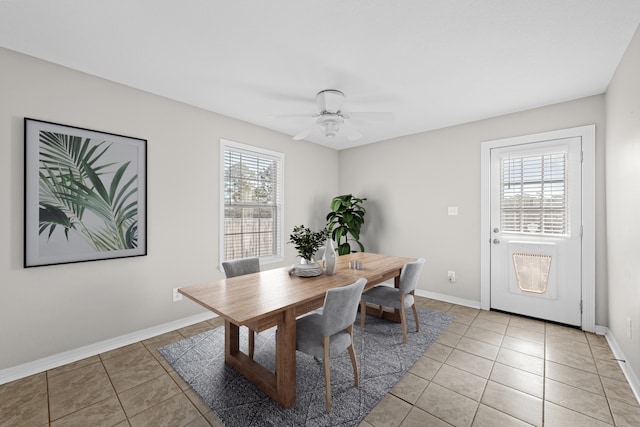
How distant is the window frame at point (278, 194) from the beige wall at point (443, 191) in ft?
5.00

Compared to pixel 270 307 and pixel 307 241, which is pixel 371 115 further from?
pixel 270 307

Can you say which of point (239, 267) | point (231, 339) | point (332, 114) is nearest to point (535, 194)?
point (332, 114)

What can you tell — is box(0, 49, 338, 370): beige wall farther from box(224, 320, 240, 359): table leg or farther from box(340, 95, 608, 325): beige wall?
box(340, 95, 608, 325): beige wall

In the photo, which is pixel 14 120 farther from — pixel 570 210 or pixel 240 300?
pixel 570 210

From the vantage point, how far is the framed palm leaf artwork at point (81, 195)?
2209 millimetres

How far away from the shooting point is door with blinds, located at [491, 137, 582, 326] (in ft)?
10.1

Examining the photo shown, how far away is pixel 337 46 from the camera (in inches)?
81.4

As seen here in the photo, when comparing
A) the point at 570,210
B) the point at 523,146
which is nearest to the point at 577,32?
the point at 523,146

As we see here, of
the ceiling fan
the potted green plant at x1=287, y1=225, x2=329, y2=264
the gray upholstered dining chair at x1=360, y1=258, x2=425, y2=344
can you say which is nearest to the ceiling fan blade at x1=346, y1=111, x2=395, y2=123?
the ceiling fan

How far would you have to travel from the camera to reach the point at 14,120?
2.14 m

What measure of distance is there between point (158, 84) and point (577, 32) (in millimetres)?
3427

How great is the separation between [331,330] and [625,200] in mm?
2546

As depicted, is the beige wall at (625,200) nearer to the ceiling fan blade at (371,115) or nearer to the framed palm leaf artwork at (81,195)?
the ceiling fan blade at (371,115)

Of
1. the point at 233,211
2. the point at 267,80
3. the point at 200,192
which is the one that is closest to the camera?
the point at 267,80
